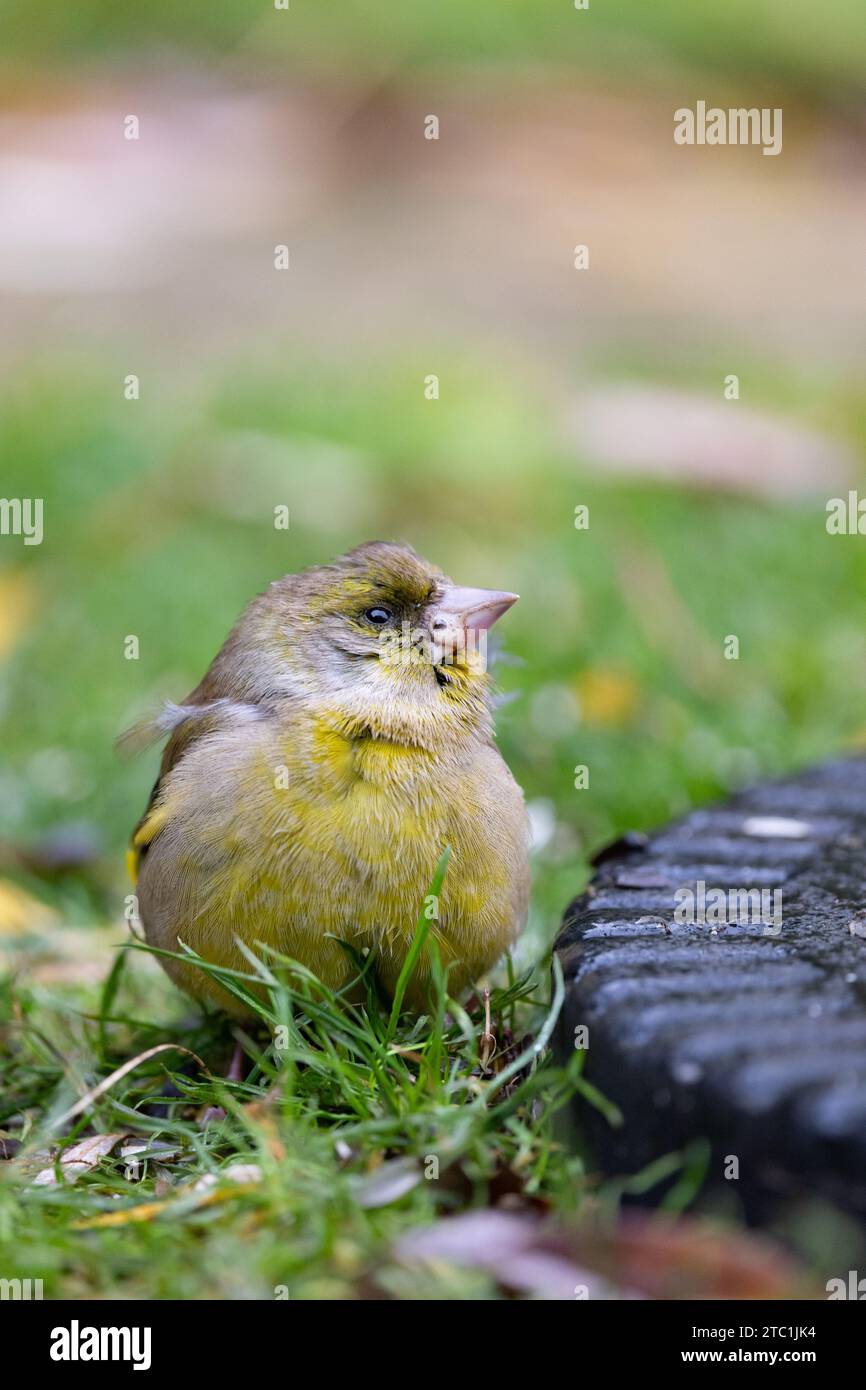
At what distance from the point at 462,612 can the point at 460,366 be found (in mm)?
5368

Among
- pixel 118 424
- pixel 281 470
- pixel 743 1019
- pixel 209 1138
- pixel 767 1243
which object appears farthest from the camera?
pixel 118 424

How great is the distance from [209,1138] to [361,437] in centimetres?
502

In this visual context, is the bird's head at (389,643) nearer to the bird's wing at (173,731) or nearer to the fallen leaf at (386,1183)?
the bird's wing at (173,731)

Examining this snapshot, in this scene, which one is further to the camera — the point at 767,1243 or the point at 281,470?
the point at 281,470

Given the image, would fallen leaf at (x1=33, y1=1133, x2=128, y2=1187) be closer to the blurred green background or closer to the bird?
the bird

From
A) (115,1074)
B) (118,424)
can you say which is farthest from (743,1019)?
(118,424)

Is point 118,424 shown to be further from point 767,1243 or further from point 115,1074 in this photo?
point 767,1243

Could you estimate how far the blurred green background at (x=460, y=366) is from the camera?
5.64m

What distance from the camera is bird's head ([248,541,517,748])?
3.44 metres

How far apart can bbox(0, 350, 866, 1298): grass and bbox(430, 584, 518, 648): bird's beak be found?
1.22 feet
